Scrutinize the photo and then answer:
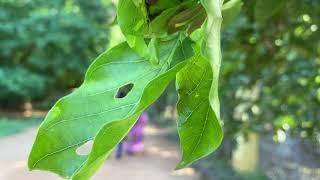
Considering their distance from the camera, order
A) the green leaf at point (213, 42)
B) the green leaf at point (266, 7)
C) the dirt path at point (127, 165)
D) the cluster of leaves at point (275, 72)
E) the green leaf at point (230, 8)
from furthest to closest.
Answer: the dirt path at point (127, 165), the cluster of leaves at point (275, 72), the green leaf at point (266, 7), the green leaf at point (230, 8), the green leaf at point (213, 42)

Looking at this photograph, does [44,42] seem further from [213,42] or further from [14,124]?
[213,42]

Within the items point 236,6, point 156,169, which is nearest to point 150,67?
point 236,6

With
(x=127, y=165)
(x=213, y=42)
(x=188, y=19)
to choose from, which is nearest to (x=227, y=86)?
(x=188, y=19)

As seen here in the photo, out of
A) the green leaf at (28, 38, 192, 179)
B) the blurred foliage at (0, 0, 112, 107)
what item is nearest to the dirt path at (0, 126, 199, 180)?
the blurred foliage at (0, 0, 112, 107)

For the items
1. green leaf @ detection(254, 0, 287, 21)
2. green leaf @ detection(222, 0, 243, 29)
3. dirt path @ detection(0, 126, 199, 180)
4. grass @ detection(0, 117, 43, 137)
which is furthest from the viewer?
grass @ detection(0, 117, 43, 137)

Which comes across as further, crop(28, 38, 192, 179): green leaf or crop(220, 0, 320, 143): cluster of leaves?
crop(220, 0, 320, 143): cluster of leaves

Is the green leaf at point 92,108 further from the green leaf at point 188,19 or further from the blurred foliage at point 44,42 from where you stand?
the blurred foliage at point 44,42

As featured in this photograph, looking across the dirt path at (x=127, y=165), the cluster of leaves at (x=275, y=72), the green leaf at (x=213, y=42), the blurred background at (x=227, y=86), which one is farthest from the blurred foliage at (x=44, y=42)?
the green leaf at (x=213, y=42)

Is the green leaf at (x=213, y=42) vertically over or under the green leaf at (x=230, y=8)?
over

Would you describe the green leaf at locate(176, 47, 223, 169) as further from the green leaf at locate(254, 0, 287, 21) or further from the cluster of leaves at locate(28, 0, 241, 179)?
the green leaf at locate(254, 0, 287, 21)
